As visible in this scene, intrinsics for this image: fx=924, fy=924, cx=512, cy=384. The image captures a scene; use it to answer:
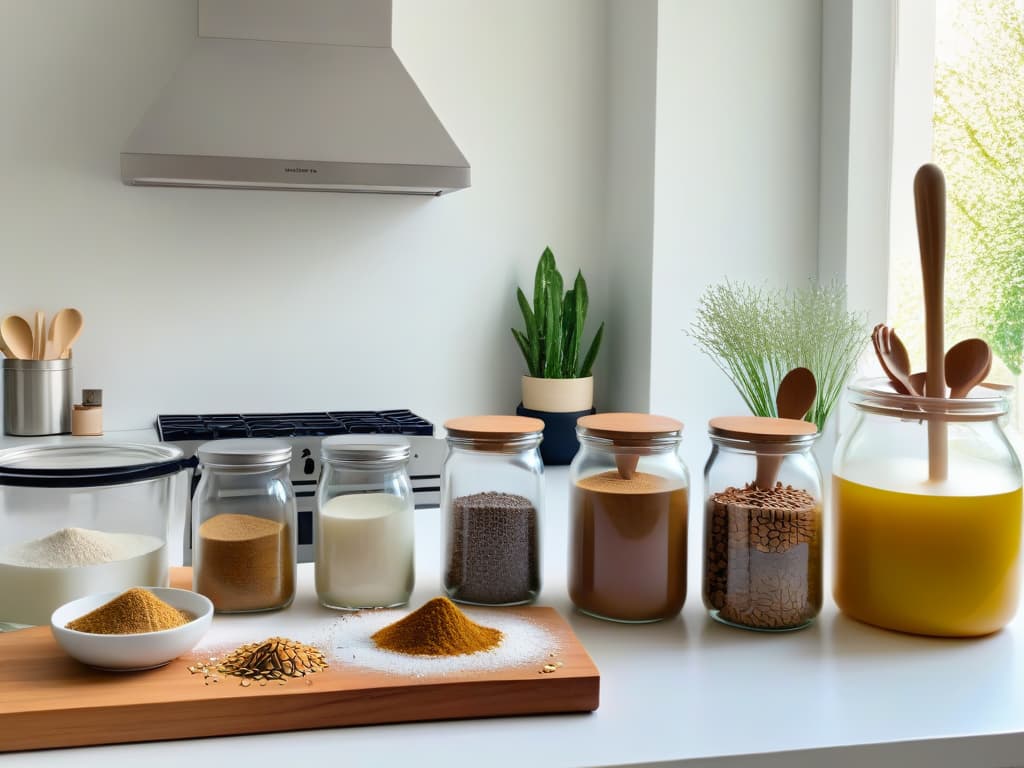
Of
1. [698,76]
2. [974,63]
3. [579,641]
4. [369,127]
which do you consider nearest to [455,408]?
[369,127]

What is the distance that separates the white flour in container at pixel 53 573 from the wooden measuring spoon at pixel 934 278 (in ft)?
2.79

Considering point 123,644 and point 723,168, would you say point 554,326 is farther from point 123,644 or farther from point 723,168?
point 123,644

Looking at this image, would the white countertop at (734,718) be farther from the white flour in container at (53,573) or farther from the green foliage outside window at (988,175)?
the green foliage outside window at (988,175)

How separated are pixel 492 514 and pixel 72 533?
16.8 inches

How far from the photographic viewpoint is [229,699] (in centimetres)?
76

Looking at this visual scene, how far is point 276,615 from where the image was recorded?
99cm

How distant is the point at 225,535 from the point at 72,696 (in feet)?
0.77

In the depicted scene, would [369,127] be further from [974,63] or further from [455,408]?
[974,63]

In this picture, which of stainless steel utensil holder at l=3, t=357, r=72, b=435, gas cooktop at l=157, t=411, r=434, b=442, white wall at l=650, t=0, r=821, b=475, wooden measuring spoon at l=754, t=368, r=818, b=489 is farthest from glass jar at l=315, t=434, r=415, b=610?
stainless steel utensil holder at l=3, t=357, r=72, b=435

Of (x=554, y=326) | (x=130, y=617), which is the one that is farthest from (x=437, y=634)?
(x=554, y=326)

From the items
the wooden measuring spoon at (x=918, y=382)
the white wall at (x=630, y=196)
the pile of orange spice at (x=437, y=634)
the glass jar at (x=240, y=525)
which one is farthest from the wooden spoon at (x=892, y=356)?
the white wall at (x=630, y=196)

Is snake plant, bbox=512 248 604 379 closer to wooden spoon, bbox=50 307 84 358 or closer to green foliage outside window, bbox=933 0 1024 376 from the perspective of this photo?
green foliage outside window, bbox=933 0 1024 376

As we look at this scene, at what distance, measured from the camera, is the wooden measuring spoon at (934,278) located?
0.94 metres

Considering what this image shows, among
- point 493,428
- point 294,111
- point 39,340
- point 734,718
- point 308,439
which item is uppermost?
point 294,111
